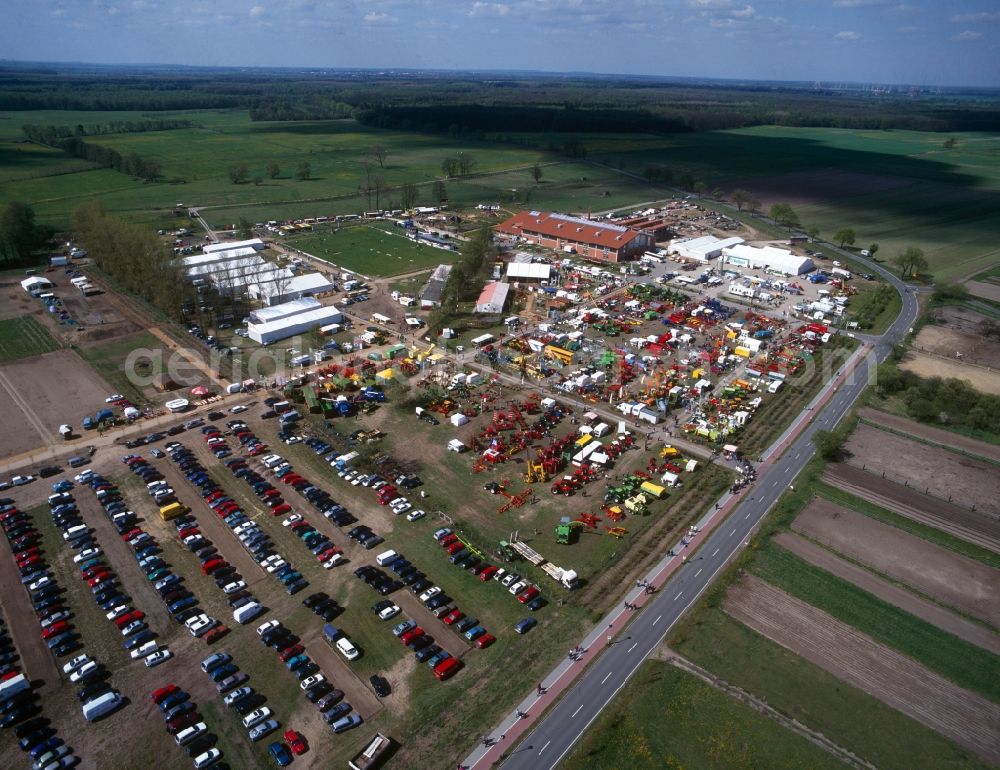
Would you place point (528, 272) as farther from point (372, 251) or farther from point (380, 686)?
point (380, 686)

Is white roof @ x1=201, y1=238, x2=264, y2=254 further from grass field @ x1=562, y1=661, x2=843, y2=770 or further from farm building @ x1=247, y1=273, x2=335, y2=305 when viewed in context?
grass field @ x1=562, y1=661, x2=843, y2=770

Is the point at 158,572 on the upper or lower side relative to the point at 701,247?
lower

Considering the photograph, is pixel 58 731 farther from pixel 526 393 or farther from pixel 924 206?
pixel 924 206

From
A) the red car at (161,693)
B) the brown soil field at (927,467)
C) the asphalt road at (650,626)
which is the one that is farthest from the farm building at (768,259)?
the red car at (161,693)

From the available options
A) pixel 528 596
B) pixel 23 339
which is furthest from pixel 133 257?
pixel 528 596

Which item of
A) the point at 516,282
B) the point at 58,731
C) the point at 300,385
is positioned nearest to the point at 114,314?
the point at 300,385

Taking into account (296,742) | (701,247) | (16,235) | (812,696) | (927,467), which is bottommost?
(296,742)
